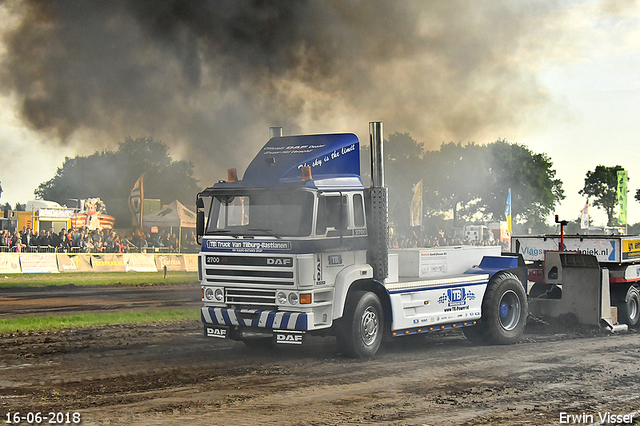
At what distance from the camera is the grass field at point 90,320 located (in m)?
14.4

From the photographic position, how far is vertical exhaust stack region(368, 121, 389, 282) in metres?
11.2

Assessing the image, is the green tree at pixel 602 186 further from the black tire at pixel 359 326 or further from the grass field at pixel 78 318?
the black tire at pixel 359 326

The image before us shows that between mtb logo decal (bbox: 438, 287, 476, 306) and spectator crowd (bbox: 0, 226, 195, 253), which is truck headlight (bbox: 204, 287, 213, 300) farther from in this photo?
spectator crowd (bbox: 0, 226, 195, 253)

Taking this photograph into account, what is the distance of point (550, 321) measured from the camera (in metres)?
14.6

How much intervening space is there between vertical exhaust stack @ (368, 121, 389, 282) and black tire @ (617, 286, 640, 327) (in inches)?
273

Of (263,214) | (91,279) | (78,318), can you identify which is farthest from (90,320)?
(91,279)

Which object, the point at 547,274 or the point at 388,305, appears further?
the point at 547,274

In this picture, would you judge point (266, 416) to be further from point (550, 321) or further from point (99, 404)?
point (550, 321)

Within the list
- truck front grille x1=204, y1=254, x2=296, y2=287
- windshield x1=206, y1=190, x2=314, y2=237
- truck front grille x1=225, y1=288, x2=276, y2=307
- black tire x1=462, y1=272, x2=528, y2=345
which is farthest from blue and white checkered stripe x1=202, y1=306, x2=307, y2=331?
black tire x1=462, y1=272, x2=528, y2=345

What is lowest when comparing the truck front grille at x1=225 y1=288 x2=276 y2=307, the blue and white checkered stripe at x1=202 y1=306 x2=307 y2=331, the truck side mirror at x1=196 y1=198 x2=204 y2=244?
the blue and white checkered stripe at x1=202 y1=306 x2=307 y2=331

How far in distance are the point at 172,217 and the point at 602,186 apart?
47.0 m

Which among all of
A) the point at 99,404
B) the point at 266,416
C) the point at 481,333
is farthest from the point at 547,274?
the point at 99,404

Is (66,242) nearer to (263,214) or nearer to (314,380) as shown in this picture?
(263,214)

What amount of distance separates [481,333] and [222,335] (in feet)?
16.7
